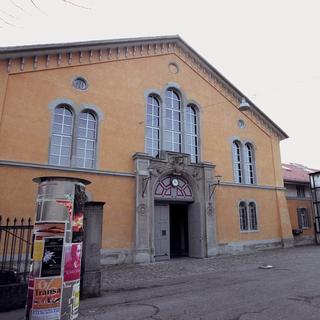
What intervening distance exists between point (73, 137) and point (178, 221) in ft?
29.4

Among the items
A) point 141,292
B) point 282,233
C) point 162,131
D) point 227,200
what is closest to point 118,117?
point 162,131

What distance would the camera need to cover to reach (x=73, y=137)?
14969mm

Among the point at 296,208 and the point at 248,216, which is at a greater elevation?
the point at 296,208

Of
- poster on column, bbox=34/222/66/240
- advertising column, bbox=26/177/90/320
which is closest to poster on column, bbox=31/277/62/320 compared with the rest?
advertising column, bbox=26/177/90/320

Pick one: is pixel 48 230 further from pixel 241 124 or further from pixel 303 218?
pixel 303 218

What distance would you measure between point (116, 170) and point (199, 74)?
9.56 m

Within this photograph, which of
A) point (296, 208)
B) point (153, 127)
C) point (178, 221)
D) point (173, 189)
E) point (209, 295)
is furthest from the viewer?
point (296, 208)

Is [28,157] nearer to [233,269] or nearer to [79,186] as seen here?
[79,186]

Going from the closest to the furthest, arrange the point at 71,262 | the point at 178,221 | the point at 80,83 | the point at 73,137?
the point at 71,262
the point at 73,137
the point at 80,83
the point at 178,221

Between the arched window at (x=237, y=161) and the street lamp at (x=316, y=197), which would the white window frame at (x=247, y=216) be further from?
the street lamp at (x=316, y=197)

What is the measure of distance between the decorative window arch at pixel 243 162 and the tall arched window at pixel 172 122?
465cm

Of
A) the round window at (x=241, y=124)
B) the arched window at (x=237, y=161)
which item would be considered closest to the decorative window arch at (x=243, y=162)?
the arched window at (x=237, y=161)

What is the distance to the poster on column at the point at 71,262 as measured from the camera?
610 centimetres

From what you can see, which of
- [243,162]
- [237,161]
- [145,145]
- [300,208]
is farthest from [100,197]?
[300,208]
